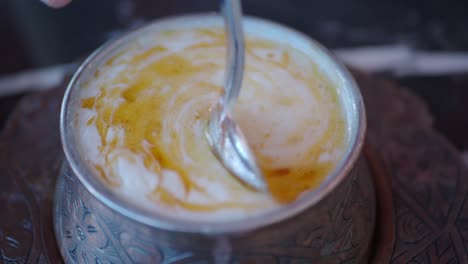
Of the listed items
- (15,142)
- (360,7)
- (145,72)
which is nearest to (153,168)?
(145,72)

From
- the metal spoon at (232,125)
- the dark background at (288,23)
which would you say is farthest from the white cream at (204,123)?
the dark background at (288,23)

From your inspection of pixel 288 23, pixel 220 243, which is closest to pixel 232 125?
pixel 220 243

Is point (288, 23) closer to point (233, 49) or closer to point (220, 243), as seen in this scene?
point (233, 49)

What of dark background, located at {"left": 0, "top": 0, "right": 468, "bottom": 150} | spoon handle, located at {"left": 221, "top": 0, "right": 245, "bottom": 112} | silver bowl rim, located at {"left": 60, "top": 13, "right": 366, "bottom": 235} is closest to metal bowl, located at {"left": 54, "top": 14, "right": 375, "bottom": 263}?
silver bowl rim, located at {"left": 60, "top": 13, "right": 366, "bottom": 235}

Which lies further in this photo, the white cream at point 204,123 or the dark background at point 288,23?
the dark background at point 288,23

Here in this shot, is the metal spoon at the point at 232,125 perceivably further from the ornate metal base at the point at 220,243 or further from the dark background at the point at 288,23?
the dark background at the point at 288,23

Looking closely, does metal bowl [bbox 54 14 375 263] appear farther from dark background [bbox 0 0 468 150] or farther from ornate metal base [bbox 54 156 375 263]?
dark background [bbox 0 0 468 150]

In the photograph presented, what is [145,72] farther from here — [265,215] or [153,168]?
[265,215]
